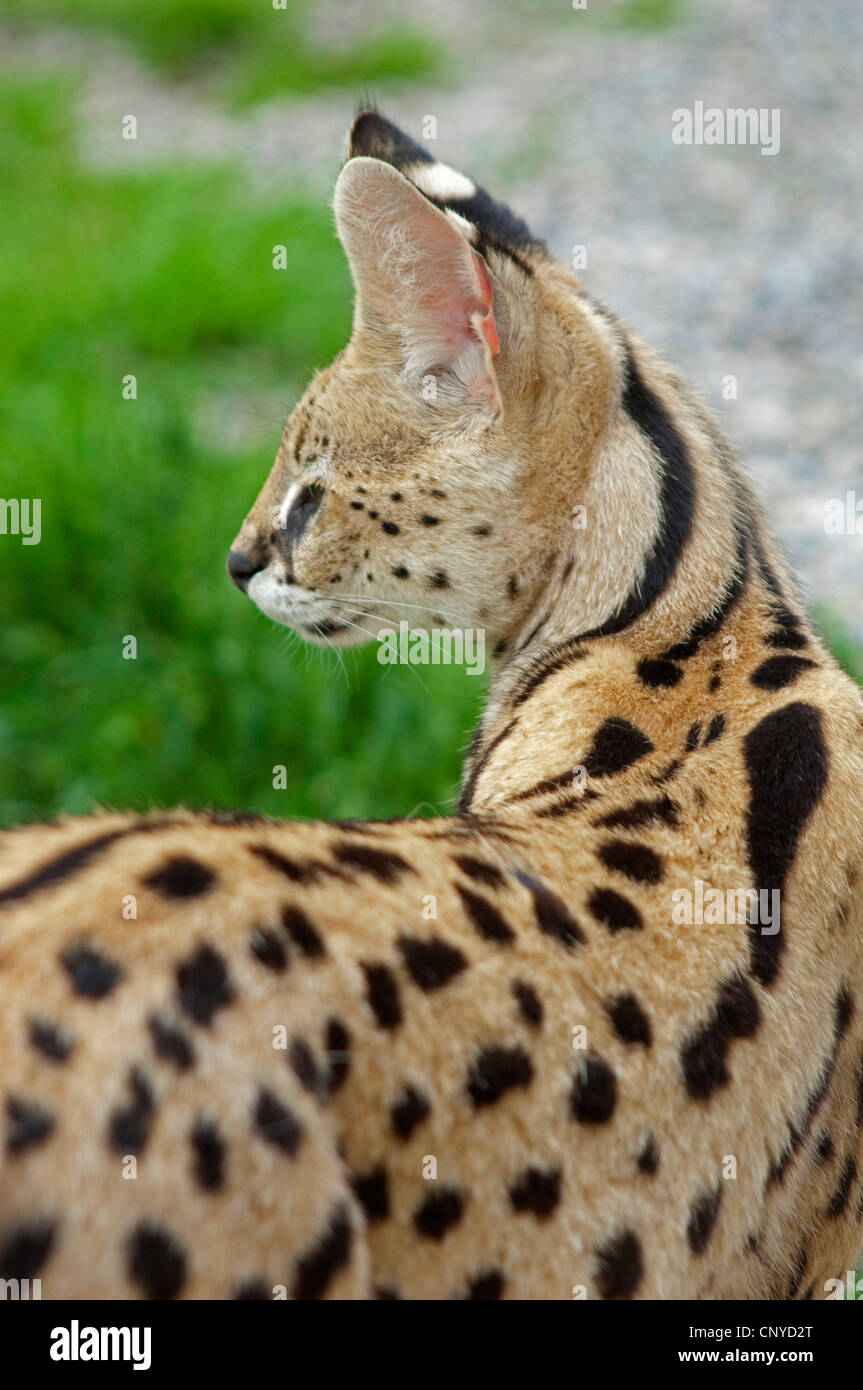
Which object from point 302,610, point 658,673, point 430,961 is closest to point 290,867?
point 430,961

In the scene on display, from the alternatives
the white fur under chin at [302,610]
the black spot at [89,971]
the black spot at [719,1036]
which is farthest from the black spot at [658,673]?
the black spot at [89,971]

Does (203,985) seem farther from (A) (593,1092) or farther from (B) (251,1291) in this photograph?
(A) (593,1092)

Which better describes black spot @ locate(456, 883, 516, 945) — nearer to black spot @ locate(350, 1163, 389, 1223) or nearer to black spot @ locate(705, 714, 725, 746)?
black spot @ locate(350, 1163, 389, 1223)

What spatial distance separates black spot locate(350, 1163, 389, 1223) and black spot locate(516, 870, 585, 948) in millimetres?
375

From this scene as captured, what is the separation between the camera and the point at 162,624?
523 cm

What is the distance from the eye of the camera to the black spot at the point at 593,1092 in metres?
2.06

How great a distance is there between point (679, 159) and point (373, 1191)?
786 centimetres

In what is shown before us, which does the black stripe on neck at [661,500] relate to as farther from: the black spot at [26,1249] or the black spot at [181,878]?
the black spot at [26,1249]

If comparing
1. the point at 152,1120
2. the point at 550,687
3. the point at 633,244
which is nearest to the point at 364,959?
the point at 152,1120

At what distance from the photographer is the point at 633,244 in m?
7.96

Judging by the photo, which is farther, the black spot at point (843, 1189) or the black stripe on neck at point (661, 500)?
the black stripe on neck at point (661, 500)

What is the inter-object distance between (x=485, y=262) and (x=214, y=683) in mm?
2426

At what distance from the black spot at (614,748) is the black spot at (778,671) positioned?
0.22m
